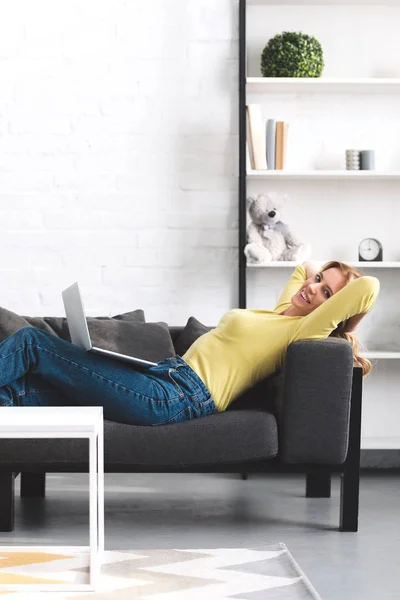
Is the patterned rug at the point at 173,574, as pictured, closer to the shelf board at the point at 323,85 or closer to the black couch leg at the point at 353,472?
the black couch leg at the point at 353,472

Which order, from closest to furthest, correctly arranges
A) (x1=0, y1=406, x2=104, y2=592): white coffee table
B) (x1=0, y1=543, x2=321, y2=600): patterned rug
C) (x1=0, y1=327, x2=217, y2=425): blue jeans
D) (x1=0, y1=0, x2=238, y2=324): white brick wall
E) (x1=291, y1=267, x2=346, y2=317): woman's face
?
1. (x1=0, y1=406, x2=104, y2=592): white coffee table
2. (x1=0, y1=543, x2=321, y2=600): patterned rug
3. (x1=0, y1=327, x2=217, y2=425): blue jeans
4. (x1=291, y1=267, x2=346, y2=317): woman's face
5. (x1=0, y1=0, x2=238, y2=324): white brick wall

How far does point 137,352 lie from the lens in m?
3.35

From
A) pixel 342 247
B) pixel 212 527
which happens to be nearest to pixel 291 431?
pixel 212 527

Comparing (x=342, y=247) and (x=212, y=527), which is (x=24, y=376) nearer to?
(x=212, y=527)

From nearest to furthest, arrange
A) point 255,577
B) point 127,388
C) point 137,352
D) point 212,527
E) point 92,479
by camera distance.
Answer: point 92,479 → point 255,577 → point 127,388 → point 212,527 → point 137,352

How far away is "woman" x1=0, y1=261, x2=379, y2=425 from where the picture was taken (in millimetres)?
2771

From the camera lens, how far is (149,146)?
412 centimetres


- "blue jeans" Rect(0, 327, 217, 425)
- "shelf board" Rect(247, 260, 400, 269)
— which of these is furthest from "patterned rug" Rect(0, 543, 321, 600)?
"shelf board" Rect(247, 260, 400, 269)

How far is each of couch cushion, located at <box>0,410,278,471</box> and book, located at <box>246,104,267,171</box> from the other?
142 cm

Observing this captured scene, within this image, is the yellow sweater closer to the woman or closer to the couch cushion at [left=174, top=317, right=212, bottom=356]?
the woman

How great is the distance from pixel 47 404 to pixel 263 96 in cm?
198

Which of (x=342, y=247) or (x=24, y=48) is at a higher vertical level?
(x=24, y=48)

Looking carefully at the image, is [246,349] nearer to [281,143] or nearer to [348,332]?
[348,332]

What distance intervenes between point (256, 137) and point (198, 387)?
1414 mm
